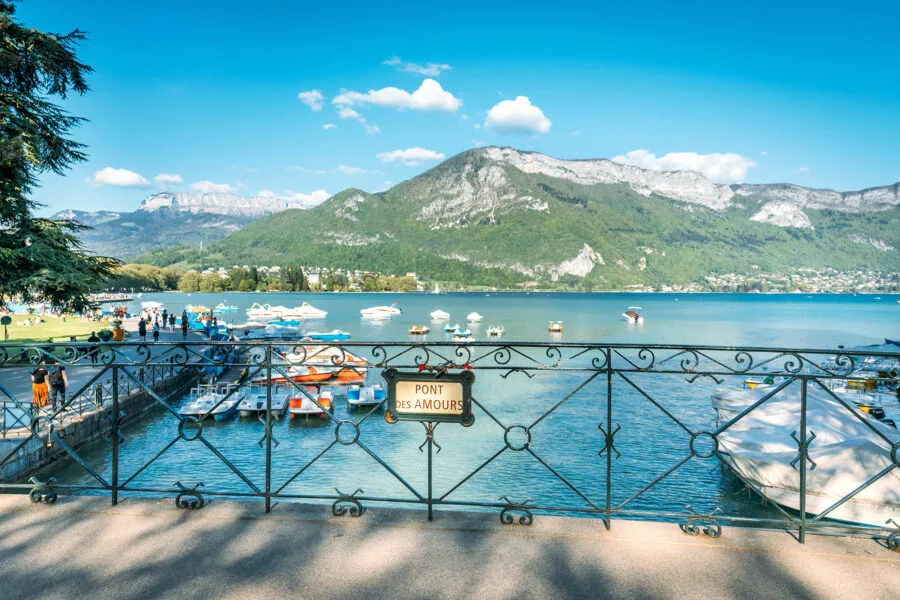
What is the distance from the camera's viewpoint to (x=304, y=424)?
22.6 metres

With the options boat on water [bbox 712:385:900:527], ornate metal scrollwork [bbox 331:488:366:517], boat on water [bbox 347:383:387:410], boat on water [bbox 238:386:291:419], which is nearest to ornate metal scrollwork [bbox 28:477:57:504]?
ornate metal scrollwork [bbox 331:488:366:517]

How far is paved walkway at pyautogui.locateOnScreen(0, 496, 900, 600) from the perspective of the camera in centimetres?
317

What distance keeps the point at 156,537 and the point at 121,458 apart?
1617cm

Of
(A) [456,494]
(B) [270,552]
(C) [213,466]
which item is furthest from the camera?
(C) [213,466]

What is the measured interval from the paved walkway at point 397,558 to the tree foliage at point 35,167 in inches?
648

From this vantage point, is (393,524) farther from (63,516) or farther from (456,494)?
(456,494)

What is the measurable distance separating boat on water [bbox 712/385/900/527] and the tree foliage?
19691 millimetres

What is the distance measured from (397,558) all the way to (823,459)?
11380mm

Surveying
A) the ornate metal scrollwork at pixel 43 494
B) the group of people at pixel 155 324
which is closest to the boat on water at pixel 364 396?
the group of people at pixel 155 324

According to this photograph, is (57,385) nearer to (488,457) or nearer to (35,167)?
(35,167)

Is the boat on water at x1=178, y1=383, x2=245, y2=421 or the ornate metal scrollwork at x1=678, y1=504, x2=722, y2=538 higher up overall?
the ornate metal scrollwork at x1=678, y1=504, x2=722, y2=538

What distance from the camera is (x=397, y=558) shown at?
3543mm

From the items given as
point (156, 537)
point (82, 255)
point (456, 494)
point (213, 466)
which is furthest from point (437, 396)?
point (82, 255)

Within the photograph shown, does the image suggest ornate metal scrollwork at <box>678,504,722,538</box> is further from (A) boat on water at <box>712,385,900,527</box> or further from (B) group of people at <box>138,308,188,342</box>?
(B) group of people at <box>138,308,188,342</box>
